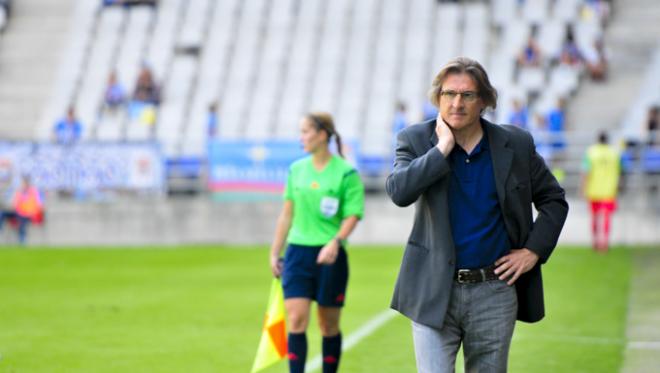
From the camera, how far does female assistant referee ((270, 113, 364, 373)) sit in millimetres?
9383

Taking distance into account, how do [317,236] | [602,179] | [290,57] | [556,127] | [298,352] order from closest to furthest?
[298,352] → [317,236] → [602,179] → [556,127] → [290,57]

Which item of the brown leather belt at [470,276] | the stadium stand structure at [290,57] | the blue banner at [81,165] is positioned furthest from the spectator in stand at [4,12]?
the brown leather belt at [470,276]

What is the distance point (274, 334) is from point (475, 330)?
12.1 ft

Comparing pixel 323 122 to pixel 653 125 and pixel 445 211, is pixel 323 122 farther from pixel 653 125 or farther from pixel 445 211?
pixel 653 125

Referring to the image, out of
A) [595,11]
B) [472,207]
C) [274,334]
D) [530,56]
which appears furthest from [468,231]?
Answer: [595,11]

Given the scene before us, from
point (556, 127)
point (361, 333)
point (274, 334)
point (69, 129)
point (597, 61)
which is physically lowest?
point (361, 333)

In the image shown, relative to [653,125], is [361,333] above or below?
below

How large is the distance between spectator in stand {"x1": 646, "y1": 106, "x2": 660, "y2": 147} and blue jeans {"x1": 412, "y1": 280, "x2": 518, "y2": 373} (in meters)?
21.9

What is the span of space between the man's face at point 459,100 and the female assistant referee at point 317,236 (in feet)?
11.1

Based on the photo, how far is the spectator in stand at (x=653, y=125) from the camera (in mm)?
27406

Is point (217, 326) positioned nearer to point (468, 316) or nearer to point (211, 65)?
point (468, 316)

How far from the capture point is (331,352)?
9602 mm

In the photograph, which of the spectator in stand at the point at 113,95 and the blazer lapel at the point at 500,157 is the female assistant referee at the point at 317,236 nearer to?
the blazer lapel at the point at 500,157

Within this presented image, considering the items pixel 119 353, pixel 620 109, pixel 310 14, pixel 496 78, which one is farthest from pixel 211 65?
pixel 119 353
